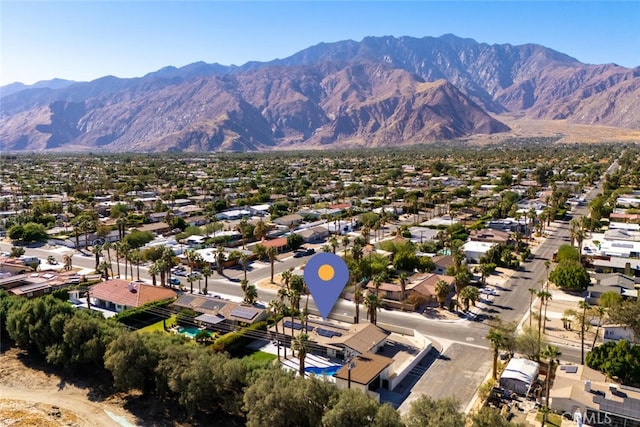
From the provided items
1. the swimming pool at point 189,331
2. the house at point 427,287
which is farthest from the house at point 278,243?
the swimming pool at point 189,331

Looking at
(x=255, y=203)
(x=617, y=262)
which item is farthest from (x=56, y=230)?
(x=617, y=262)

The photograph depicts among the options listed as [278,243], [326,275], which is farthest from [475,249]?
[326,275]

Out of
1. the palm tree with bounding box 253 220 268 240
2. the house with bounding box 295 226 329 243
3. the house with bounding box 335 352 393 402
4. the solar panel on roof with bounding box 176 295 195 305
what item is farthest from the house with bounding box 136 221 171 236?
the house with bounding box 335 352 393 402

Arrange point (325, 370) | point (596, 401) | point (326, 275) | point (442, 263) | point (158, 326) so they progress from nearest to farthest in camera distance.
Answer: point (326, 275), point (596, 401), point (325, 370), point (158, 326), point (442, 263)

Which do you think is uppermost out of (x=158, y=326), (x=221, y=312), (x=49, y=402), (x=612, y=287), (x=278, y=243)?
(x=612, y=287)

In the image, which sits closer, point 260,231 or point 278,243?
point 278,243

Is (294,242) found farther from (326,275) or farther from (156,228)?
(326,275)

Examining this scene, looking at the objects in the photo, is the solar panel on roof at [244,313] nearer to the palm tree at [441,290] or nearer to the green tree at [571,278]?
the palm tree at [441,290]
